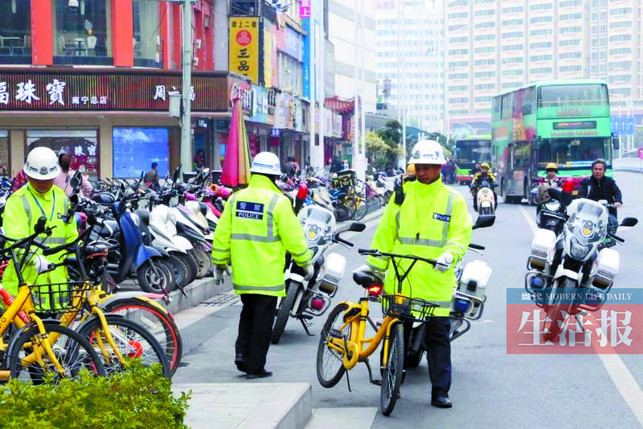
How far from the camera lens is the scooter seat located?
27.6 ft

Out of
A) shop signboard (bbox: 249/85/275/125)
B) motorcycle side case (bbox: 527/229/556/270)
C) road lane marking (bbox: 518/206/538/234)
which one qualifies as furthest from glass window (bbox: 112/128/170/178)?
motorcycle side case (bbox: 527/229/556/270)

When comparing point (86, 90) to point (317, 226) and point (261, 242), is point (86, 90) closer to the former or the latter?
point (317, 226)

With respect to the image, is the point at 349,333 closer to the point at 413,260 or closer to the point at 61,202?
the point at 413,260

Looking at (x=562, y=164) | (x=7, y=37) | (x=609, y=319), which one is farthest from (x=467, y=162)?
(x=609, y=319)

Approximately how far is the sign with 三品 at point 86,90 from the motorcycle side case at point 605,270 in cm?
2716

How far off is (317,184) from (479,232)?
3758mm

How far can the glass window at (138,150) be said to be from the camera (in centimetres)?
3866

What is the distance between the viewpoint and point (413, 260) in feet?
26.1

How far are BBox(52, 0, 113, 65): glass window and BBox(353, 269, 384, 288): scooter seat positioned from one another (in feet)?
101

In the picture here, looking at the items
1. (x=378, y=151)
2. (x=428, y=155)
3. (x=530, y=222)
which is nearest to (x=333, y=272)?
(x=428, y=155)

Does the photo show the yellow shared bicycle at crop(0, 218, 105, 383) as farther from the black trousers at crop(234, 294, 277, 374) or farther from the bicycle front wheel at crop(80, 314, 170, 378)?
the black trousers at crop(234, 294, 277, 374)

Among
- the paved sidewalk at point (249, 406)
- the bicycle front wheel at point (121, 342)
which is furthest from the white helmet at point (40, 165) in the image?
the paved sidewalk at point (249, 406)

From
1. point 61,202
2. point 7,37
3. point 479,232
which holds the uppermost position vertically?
point 7,37

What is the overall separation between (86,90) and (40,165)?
30017 millimetres
